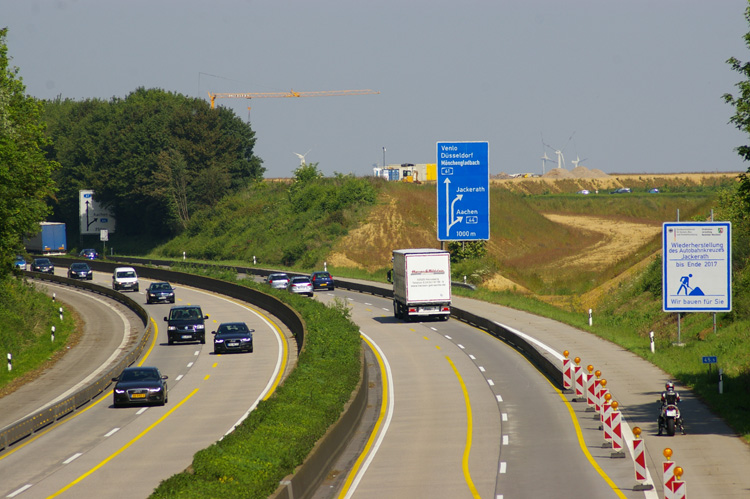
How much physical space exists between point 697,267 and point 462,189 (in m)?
24.2

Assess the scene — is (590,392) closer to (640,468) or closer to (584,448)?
(584,448)

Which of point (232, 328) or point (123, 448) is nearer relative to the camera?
point (123, 448)

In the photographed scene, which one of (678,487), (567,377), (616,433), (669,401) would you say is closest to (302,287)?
(567,377)

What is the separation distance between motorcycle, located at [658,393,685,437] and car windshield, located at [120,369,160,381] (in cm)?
1695

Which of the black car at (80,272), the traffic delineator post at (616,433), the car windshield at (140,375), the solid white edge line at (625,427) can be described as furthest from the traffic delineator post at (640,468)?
the black car at (80,272)

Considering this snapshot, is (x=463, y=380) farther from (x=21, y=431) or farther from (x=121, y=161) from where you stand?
(x=121, y=161)

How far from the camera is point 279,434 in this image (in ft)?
67.5

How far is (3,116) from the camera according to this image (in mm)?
45312

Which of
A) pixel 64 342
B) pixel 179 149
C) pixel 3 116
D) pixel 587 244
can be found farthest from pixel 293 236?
pixel 3 116

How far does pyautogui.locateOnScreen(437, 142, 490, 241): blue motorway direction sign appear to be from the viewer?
56625 millimetres

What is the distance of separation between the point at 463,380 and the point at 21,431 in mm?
15434

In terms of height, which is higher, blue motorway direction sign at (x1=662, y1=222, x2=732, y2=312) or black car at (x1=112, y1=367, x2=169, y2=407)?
blue motorway direction sign at (x1=662, y1=222, x2=732, y2=312)

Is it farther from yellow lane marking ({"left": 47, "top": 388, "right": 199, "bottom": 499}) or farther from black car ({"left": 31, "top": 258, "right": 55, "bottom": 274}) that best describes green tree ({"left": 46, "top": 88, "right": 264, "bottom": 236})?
yellow lane marking ({"left": 47, "top": 388, "right": 199, "bottom": 499})

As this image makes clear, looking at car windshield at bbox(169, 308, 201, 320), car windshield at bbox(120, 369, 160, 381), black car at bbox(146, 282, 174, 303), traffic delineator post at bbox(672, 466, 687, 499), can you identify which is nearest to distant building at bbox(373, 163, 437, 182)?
black car at bbox(146, 282, 174, 303)
